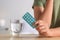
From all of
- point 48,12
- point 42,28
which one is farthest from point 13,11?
point 42,28

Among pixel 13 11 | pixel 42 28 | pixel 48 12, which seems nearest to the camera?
pixel 42 28

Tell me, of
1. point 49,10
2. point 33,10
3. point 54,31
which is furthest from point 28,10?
point 54,31

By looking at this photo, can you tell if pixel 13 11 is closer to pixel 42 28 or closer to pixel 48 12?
pixel 48 12

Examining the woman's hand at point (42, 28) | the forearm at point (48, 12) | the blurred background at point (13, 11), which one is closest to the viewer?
the woman's hand at point (42, 28)

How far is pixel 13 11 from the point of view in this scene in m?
1.34

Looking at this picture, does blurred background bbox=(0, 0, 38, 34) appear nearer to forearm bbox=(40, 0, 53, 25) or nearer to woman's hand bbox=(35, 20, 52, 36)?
forearm bbox=(40, 0, 53, 25)

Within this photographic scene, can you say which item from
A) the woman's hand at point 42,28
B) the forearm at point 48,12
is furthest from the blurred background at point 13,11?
the woman's hand at point 42,28

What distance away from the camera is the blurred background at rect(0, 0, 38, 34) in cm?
132

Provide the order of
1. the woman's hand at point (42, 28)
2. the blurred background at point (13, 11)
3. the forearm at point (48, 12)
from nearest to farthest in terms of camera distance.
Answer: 1. the woman's hand at point (42, 28)
2. the forearm at point (48, 12)
3. the blurred background at point (13, 11)

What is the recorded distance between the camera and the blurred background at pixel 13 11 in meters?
1.32

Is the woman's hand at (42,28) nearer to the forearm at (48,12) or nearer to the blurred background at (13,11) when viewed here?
the forearm at (48,12)

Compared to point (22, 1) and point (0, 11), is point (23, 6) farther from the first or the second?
point (0, 11)

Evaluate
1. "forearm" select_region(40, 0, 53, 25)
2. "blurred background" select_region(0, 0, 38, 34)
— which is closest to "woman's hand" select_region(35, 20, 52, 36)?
"forearm" select_region(40, 0, 53, 25)

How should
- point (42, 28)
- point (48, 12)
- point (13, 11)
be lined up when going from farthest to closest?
point (13, 11)
point (48, 12)
point (42, 28)
